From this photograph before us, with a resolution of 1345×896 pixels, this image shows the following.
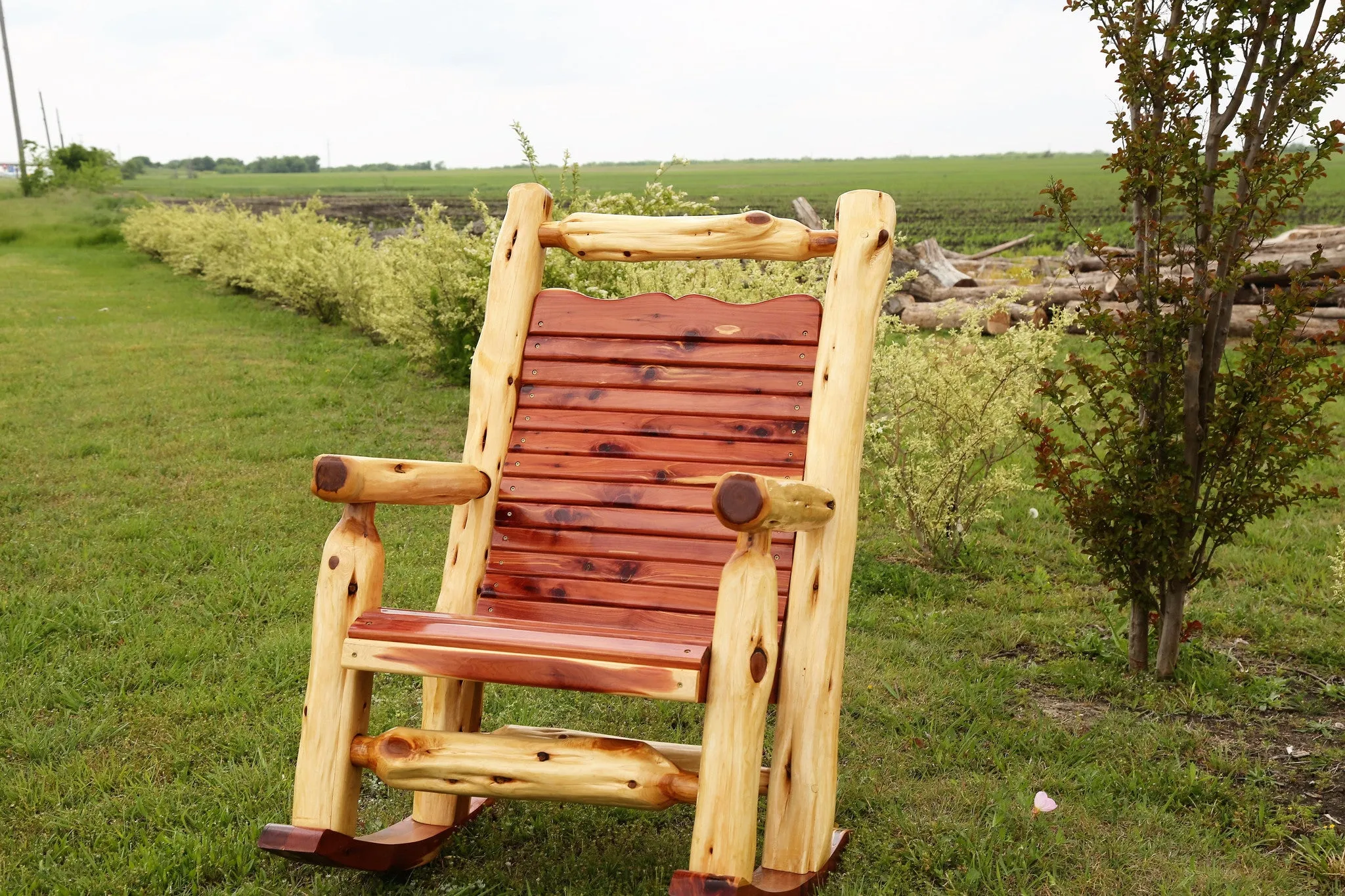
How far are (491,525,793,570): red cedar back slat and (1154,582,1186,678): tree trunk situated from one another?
1.70 metres

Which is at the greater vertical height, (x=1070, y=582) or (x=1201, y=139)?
(x=1201, y=139)

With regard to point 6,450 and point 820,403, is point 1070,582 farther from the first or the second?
point 6,450

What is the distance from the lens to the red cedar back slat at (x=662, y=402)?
2945 mm

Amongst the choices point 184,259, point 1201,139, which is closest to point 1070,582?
point 1201,139

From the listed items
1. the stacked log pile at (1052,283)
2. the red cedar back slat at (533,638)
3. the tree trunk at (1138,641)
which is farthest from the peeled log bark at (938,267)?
the red cedar back slat at (533,638)

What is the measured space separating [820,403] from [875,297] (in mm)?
317

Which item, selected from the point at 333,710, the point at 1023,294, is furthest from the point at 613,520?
the point at 1023,294

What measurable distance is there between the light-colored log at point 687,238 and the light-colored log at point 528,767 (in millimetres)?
1401

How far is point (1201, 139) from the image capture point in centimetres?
345

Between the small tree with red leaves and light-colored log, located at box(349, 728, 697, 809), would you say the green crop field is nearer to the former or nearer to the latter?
the small tree with red leaves

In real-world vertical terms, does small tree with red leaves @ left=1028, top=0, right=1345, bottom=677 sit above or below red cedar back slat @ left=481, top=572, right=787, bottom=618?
above

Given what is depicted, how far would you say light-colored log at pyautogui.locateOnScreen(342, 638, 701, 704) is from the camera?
2088 mm

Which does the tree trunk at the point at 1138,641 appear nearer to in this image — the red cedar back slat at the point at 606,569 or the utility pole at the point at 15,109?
the red cedar back slat at the point at 606,569

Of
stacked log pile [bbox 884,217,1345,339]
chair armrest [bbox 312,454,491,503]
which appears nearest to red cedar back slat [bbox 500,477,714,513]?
chair armrest [bbox 312,454,491,503]
